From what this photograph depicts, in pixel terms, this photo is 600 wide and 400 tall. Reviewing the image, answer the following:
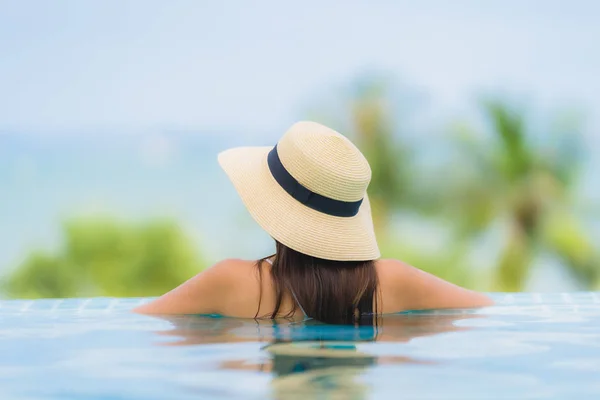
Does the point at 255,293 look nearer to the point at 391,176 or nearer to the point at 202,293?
the point at 202,293

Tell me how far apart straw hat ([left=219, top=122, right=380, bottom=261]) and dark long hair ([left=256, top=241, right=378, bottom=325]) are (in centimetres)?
7

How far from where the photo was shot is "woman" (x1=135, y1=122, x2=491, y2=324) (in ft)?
9.59

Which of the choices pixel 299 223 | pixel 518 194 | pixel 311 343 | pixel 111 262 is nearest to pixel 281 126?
pixel 111 262

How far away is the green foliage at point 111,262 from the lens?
11445 mm

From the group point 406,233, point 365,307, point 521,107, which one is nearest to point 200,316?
point 365,307

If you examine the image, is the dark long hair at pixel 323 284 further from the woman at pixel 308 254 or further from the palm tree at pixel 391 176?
the palm tree at pixel 391 176

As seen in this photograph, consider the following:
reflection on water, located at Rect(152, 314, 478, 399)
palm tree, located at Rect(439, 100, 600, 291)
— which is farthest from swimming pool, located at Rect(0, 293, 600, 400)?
palm tree, located at Rect(439, 100, 600, 291)

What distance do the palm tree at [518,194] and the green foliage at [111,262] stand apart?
11.4 ft

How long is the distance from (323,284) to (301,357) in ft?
2.06

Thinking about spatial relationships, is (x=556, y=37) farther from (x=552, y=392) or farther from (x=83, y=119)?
(x=552, y=392)

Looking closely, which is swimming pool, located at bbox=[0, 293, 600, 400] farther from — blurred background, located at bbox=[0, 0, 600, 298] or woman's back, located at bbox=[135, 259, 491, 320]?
blurred background, located at bbox=[0, 0, 600, 298]

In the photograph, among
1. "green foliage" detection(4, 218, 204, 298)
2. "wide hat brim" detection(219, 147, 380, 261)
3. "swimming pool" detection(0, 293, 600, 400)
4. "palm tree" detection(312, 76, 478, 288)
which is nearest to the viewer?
"swimming pool" detection(0, 293, 600, 400)

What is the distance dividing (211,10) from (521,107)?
4.58 meters

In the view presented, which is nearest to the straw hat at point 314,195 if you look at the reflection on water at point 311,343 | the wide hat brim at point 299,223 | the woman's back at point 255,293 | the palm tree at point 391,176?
the wide hat brim at point 299,223
